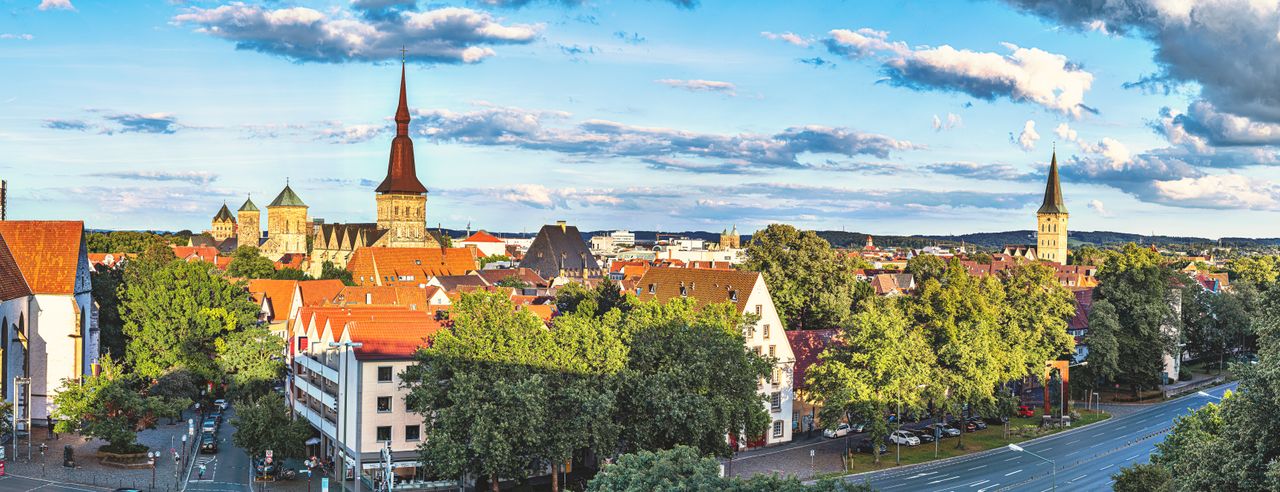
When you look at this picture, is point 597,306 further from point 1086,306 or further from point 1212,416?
point 1086,306

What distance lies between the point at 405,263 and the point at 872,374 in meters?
101

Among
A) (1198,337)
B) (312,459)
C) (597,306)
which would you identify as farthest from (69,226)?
(1198,337)

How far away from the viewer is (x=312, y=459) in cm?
6216

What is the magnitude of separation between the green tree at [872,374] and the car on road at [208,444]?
37.7m

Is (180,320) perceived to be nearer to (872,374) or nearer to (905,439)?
(872,374)

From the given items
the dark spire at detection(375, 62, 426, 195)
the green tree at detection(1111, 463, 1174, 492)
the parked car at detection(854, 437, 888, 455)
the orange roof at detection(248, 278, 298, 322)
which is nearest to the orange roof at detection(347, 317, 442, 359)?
the parked car at detection(854, 437, 888, 455)

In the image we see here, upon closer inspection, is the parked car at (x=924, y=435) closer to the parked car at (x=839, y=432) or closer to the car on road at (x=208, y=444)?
the parked car at (x=839, y=432)

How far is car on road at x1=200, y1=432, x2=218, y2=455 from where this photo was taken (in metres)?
67.2

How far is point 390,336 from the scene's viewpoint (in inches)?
2365

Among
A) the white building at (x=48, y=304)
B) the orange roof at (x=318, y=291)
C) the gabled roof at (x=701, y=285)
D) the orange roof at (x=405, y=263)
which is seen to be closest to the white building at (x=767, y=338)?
the gabled roof at (x=701, y=285)

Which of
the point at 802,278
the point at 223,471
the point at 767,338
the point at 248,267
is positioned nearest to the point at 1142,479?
the point at 767,338

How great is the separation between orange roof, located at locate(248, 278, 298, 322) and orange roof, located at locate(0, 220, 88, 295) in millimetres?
21929

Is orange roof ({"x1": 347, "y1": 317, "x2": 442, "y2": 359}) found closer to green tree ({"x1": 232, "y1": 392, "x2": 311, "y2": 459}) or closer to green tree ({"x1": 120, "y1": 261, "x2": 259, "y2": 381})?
green tree ({"x1": 232, "y1": 392, "x2": 311, "y2": 459})

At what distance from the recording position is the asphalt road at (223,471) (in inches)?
2253
